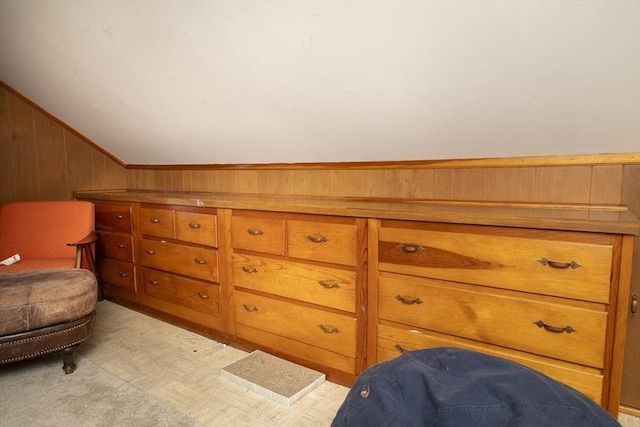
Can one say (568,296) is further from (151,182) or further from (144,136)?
(151,182)

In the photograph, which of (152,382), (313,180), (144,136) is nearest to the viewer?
(152,382)

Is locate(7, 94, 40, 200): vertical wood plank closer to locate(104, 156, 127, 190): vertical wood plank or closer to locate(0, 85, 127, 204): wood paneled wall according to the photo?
locate(0, 85, 127, 204): wood paneled wall

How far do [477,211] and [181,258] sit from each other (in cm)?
175

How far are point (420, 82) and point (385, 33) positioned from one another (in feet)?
0.84

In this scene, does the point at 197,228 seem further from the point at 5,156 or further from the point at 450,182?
the point at 5,156

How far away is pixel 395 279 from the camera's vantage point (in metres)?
1.75

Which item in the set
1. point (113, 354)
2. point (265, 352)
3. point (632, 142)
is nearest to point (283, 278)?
point (265, 352)

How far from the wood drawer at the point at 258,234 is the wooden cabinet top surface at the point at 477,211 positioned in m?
0.07

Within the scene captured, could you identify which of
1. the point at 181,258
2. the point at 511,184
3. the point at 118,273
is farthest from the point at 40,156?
the point at 511,184

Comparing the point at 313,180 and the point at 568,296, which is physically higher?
the point at 313,180

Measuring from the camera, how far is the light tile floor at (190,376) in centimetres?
174

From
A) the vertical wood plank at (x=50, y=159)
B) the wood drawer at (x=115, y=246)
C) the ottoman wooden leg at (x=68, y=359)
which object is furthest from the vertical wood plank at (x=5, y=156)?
the ottoman wooden leg at (x=68, y=359)

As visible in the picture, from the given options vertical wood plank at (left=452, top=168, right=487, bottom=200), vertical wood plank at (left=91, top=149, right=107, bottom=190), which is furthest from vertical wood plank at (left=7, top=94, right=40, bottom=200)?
vertical wood plank at (left=452, top=168, right=487, bottom=200)

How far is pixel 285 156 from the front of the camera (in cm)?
258
